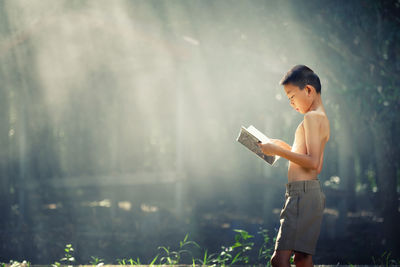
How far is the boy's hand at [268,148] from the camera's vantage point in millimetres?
2946

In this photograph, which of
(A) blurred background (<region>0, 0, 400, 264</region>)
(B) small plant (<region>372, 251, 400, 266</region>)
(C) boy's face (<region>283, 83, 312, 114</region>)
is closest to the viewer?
(C) boy's face (<region>283, 83, 312, 114</region>)

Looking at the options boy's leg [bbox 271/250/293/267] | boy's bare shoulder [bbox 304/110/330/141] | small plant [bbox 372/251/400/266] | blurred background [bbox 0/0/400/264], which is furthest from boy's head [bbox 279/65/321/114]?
blurred background [bbox 0/0/400/264]

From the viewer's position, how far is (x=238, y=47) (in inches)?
326

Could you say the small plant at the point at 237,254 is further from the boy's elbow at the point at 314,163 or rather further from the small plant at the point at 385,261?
the boy's elbow at the point at 314,163

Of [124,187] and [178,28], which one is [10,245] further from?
[124,187]

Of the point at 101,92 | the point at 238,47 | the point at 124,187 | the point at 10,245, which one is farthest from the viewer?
the point at 124,187

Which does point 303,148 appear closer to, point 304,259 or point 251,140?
point 251,140

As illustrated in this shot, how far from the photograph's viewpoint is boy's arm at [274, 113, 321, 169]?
2.89 metres

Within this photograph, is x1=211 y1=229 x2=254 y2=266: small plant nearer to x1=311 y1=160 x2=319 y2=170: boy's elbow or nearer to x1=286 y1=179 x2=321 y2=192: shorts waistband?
x1=286 y1=179 x2=321 y2=192: shorts waistband

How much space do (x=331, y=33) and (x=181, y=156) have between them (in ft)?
12.4

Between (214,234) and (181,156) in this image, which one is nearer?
(214,234)

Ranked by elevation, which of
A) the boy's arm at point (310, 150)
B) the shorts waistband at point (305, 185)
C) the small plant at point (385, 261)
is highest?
the boy's arm at point (310, 150)

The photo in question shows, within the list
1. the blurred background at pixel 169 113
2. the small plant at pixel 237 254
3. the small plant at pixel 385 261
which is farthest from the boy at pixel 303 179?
the blurred background at pixel 169 113

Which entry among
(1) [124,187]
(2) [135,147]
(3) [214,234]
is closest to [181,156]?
(3) [214,234]
